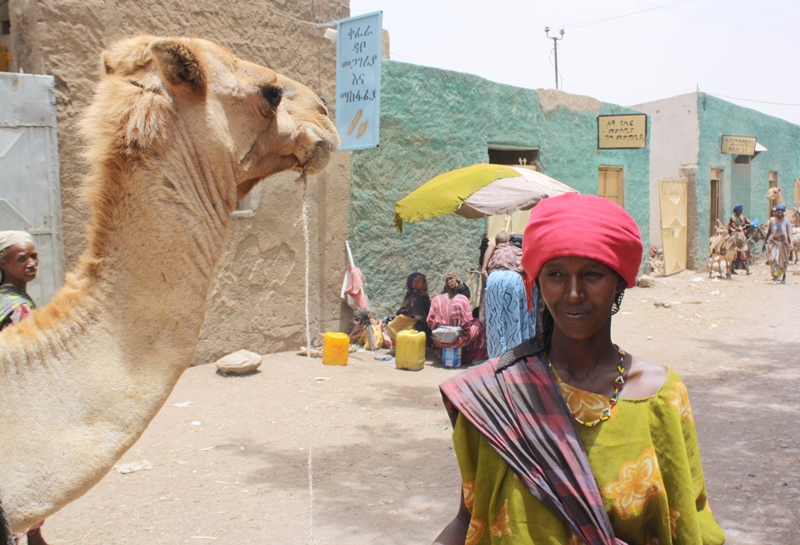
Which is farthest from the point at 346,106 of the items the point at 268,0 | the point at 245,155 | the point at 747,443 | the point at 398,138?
the point at 245,155

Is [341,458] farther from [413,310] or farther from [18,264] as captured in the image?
[413,310]

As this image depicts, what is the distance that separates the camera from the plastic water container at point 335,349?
8344mm

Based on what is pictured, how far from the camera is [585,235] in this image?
1.60 metres

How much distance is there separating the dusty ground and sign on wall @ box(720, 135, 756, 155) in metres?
13.3

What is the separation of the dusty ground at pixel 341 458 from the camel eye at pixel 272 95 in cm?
185

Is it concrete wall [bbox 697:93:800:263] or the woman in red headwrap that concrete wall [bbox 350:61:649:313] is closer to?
the woman in red headwrap

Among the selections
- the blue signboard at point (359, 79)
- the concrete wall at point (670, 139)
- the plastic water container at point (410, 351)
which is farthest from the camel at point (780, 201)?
the blue signboard at point (359, 79)

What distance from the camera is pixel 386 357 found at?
901cm

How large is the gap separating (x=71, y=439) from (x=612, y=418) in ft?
4.45

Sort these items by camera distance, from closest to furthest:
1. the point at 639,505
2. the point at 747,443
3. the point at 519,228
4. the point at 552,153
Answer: the point at 639,505, the point at 747,443, the point at 519,228, the point at 552,153

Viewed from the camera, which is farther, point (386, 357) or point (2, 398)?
point (386, 357)

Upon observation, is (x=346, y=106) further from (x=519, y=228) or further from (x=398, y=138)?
(x=519, y=228)

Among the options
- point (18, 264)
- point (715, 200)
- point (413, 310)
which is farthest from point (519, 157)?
point (18, 264)

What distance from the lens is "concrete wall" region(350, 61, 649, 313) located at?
A: 9.67m
